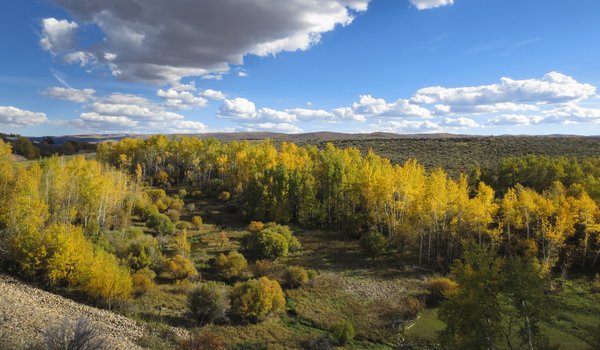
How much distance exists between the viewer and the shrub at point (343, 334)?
24.7 meters

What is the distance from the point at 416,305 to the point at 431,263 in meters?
11.5

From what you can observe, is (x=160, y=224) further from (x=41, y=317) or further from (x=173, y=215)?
(x=41, y=317)

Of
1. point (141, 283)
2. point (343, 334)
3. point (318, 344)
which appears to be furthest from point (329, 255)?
point (141, 283)

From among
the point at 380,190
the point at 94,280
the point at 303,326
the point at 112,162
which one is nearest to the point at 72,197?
the point at 94,280

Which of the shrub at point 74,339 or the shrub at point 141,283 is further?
the shrub at point 141,283

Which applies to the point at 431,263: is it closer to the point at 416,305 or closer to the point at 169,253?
the point at 416,305

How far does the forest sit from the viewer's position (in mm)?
22594

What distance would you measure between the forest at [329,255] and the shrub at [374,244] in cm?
18

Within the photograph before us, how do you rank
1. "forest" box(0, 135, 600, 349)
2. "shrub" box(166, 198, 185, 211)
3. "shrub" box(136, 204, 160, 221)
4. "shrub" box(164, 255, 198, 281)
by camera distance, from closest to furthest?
"forest" box(0, 135, 600, 349), "shrub" box(164, 255, 198, 281), "shrub" box(136, 204, 160, 221), "shrub" box(166, 198, 185, 211)

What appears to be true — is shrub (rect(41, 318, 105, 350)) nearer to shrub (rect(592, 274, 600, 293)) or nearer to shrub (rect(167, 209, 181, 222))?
shrub (rect(592, 274, 600, 293))

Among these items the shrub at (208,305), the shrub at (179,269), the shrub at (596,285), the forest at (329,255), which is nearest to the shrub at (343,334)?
the forest at (329,255)

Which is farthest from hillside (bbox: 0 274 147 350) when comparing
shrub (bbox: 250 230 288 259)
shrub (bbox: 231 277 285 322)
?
shrub (bbox: 250 230 288 259)

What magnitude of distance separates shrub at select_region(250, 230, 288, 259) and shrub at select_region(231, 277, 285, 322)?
442 inches

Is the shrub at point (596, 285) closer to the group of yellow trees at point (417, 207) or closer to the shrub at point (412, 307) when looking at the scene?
the group of yellow trees at point (417, 207)
